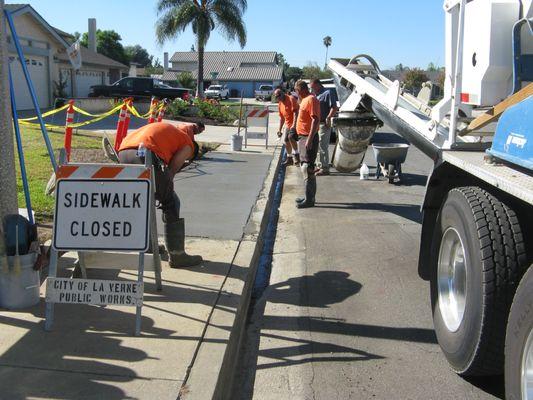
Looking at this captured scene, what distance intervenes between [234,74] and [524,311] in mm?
89670

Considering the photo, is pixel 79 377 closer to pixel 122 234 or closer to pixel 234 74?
pixel 122 234

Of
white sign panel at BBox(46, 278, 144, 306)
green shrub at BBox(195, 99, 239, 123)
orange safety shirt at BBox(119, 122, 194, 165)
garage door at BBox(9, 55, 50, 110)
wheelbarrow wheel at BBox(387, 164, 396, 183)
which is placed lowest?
white sign panel at BBox(46, 278, 144, 306)

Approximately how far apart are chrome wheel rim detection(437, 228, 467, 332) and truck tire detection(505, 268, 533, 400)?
31.4 inches

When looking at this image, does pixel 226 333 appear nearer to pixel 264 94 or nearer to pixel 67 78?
pixel 67 78

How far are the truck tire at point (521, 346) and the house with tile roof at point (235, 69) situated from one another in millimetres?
79565

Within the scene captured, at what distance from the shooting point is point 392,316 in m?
5.02

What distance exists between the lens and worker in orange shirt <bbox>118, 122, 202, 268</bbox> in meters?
5.30

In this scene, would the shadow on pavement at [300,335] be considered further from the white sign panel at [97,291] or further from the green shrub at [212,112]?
the green shrub at [212,112]

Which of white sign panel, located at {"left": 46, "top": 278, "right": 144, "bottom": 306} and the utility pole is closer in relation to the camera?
white sign panel, located at {"left": 46, "top": 278, "right": 144, "bottom": 306}

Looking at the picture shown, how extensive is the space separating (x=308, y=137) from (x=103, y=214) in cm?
524

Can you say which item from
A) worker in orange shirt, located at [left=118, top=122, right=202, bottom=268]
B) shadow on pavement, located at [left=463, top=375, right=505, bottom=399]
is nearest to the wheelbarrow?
worker in orange shirt, located at [left=118, top=122, right=202, bottom=268]

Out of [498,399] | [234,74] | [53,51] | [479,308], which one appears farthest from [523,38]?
[234,74]

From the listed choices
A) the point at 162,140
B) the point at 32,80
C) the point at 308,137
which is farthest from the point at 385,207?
the point at 32,80

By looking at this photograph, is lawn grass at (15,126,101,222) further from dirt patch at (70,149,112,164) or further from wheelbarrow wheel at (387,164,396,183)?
wheelbarrow wheel at (387,164,396,183)
